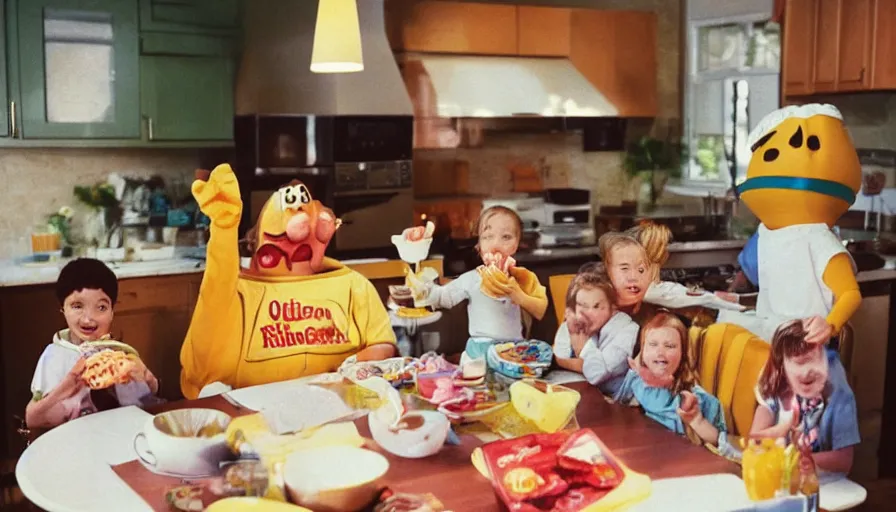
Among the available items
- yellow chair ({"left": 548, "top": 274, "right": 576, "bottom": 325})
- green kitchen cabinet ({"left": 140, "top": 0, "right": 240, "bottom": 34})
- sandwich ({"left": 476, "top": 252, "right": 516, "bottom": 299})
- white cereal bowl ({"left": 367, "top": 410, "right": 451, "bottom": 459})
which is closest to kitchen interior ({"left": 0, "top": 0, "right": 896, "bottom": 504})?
green kitchen cabinet ({"left": 140, "top": 0, "right": 240, "bottom": 34})

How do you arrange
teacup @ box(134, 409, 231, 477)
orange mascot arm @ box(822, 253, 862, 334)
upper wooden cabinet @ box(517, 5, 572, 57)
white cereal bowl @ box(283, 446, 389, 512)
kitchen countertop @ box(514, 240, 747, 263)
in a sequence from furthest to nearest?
upper wooden cabinet @ box(517, 5, 572, 57)
kitchen countertop @ box(514, 240, 747, 263)
orange mascot arm @ box(822, 253, 862, 334)
teacup @ box(134, 409, 231, 477)
white cereal bowl @ box(283, 446, 389, 512)

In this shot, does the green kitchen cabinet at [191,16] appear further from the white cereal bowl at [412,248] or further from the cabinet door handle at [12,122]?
the white cereal bowl at [412,248]

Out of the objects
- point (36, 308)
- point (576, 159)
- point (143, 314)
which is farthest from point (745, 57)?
point (36, 308)

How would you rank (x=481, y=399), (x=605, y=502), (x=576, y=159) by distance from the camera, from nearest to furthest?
(x=605, y=502), (x=481, y=399), (x=576, y=159)

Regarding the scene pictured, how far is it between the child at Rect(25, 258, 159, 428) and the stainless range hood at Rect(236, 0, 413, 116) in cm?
193

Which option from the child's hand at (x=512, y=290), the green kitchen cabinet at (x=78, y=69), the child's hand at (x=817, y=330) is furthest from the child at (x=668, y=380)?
the green kitchen cabinet at (x=78, y=69)

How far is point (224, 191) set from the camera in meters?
2.05

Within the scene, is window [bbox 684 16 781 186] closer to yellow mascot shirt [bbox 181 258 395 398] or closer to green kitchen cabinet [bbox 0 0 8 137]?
yellow mascot shirt [bbox 181 258 395 398]

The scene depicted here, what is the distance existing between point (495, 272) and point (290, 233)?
19.7 inches

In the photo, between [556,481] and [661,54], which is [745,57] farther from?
[556,481]

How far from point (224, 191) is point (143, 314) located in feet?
5.55

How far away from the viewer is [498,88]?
4.20m

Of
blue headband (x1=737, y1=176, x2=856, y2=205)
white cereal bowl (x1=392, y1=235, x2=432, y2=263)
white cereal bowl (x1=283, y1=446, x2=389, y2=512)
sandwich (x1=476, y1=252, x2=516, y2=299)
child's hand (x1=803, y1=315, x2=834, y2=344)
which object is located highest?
blue headband (x1=737, y1=176, x2=856, y2=205)

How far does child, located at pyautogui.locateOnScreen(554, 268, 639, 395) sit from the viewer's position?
210cm
